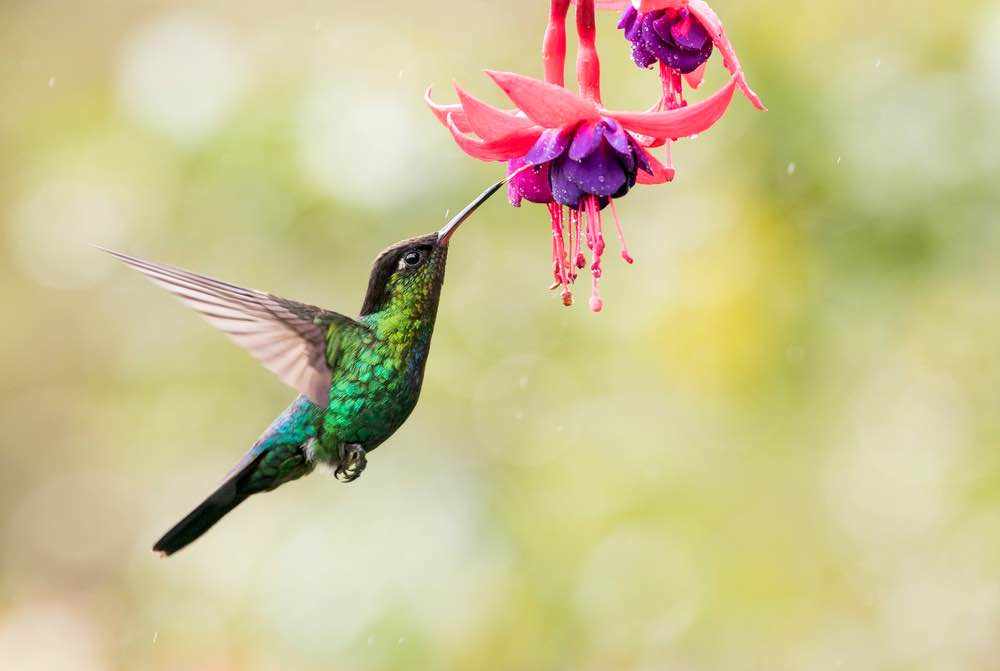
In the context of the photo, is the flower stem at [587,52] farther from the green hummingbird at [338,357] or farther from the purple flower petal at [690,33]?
the green hummingbird at [338,357]

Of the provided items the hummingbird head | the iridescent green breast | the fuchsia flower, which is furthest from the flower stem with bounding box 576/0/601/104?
the iridescent green breast

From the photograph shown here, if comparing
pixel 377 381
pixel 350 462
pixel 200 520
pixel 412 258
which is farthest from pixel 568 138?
pixel 200 520

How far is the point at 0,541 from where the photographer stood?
3.76m

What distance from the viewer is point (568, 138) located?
40.1 inches

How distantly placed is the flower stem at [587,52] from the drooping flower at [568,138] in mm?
76

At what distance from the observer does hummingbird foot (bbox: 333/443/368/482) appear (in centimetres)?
149

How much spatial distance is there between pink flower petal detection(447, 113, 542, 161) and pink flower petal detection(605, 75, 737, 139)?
0.07 metres

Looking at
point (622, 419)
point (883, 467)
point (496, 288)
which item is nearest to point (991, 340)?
point (883, 467)

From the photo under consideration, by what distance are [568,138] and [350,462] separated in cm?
66

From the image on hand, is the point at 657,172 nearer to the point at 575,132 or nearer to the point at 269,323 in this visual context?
the point at 575,132

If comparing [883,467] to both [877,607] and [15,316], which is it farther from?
[15,316]

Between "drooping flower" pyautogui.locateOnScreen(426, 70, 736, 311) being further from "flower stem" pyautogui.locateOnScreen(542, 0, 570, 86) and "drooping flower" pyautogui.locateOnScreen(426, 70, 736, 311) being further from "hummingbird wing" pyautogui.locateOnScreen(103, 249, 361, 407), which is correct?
"hummingbird wing" pyautogui.locateOnScreen(103, 249, 361, 407)

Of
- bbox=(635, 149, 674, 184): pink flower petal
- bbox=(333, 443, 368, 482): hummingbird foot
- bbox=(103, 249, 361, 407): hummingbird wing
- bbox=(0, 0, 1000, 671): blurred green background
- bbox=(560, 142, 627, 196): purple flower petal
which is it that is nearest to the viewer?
bbox=(560, 142, 627, 196): purple flower petal

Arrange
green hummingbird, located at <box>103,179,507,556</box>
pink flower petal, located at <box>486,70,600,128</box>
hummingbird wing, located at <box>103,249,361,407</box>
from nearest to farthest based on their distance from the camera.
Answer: pink flower petal, located at <box>486,70,600,128</box>
hummingbird wing, located at <box>103,249,361,407</box>
green hummingbird, located at <box>103,179,507,556</box>
